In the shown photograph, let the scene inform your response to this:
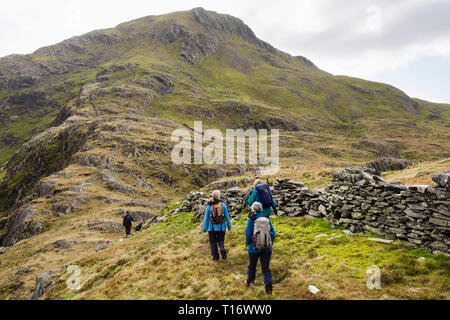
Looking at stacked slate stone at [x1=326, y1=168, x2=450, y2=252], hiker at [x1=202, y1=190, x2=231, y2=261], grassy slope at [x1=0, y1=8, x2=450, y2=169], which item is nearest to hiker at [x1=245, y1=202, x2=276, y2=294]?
hiker at [x1=202, y1=190, x2=231, y2=261]

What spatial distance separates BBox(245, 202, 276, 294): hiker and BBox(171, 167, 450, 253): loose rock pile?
6398mm

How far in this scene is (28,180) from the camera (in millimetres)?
62375

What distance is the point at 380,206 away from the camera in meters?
11.8

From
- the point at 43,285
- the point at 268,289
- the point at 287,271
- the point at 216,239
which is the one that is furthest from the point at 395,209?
the point at 43,285

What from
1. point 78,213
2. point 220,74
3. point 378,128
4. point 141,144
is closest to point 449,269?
point 78,213

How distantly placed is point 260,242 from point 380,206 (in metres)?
Answer: 7.31

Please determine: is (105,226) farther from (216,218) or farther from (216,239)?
(216,218)

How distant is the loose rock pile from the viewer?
9445 millimetres

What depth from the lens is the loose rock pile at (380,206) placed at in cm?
945

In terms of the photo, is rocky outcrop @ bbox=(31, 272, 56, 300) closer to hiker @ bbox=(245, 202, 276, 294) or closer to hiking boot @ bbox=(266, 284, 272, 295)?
hiker @ bbox=(245, 202, 276, 294)

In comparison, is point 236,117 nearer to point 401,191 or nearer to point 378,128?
point 378,128
